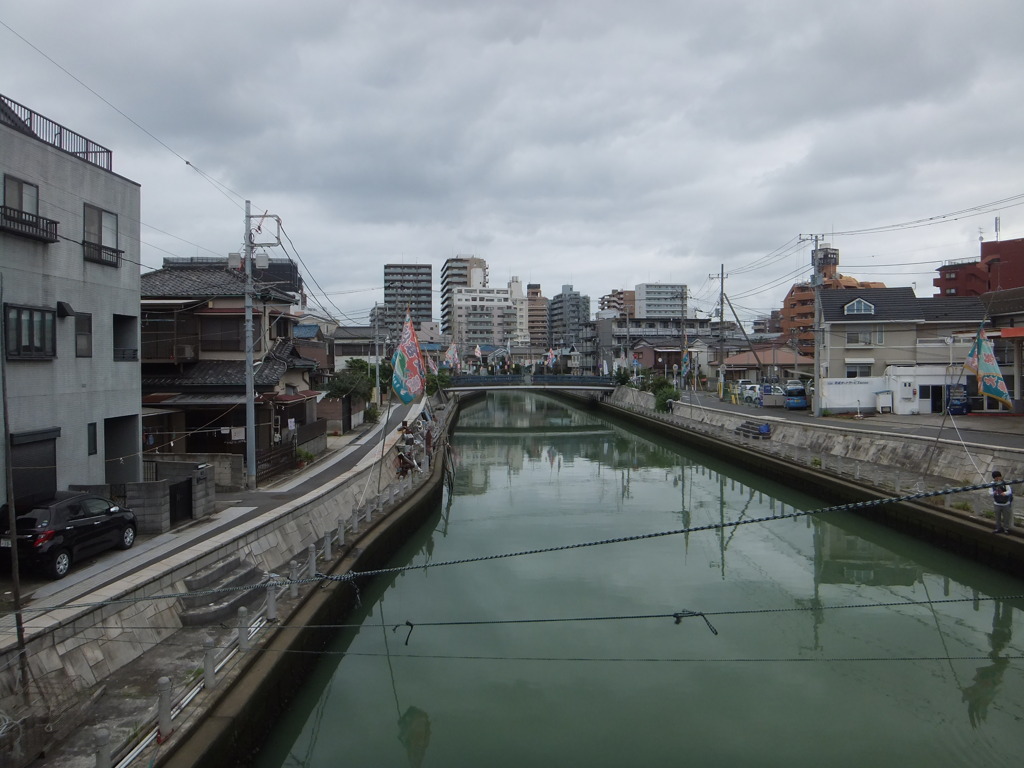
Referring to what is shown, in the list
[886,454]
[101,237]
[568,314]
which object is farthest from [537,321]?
[101,237]

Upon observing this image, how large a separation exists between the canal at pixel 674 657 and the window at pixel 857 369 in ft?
71.0

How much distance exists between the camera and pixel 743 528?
76.4ft

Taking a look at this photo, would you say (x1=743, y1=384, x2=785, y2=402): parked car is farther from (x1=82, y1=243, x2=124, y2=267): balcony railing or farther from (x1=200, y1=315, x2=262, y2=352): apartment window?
(x1=82, y1=243, x2=124, y2=267): balcony railing

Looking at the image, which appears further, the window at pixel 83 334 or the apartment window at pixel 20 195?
the window at pixel 83 334

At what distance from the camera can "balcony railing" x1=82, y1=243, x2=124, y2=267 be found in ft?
49.1

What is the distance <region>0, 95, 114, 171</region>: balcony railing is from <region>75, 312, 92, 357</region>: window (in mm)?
3380

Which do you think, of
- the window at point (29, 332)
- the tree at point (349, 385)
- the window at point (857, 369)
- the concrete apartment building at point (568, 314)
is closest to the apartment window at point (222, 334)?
the window at point (29, 332)

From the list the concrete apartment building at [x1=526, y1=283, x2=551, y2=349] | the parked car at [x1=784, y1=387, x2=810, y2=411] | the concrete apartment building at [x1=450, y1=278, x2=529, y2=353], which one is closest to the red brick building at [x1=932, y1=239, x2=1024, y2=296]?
the parked car at [x1=784, y1=387, x2=810, y2=411]

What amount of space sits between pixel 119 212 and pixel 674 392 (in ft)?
140

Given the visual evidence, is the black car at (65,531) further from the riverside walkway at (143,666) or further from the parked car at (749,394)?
the parked car at (749,394)

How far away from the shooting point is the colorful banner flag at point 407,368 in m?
18.7

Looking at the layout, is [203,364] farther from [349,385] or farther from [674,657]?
[674,657]

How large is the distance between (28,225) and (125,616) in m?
8.00

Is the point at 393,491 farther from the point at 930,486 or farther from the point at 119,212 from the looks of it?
the point at 930,486
